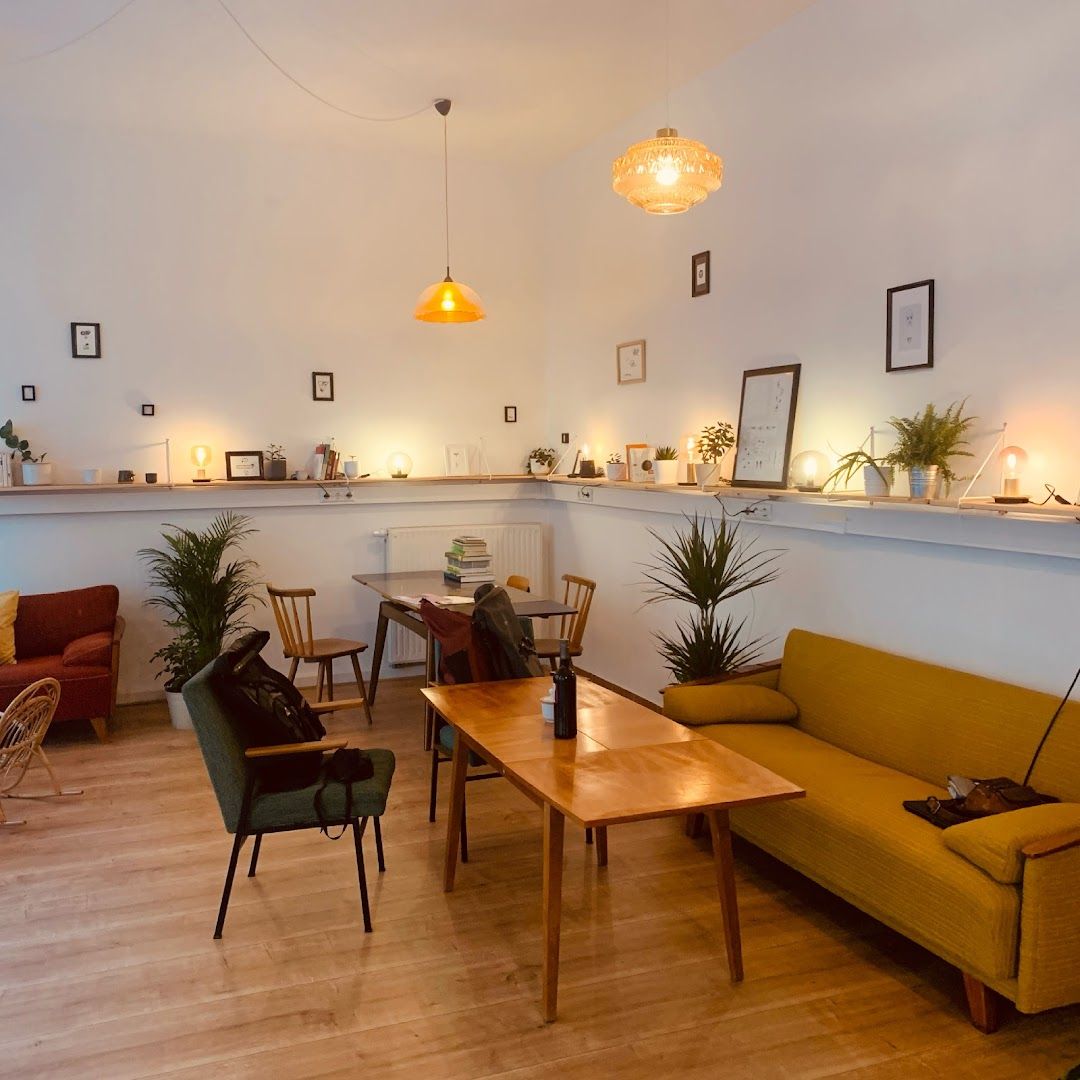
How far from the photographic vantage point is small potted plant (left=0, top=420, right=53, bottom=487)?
6266mm

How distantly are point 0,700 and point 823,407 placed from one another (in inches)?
180

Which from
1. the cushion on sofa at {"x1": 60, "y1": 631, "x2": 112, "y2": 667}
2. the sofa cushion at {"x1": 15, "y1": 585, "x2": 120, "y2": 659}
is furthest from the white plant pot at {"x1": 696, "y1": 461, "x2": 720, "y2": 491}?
the sofa cushion at {"x1": 15, "y1": 585, "x2": 120, "y2": 659}

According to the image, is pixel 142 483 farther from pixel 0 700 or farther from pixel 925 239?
pixel 925 239

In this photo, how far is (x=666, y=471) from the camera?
231 inches

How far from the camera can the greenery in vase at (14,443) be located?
629 centimetres

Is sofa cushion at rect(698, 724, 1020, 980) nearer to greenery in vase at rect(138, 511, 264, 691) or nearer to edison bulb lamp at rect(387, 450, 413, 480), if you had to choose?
greenery in vase at rect(138, 511, 264, 691)

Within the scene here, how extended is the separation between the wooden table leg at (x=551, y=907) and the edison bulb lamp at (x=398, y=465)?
4.55 metres

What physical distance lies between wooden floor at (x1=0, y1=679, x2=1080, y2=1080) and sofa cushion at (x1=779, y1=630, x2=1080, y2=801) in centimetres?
63

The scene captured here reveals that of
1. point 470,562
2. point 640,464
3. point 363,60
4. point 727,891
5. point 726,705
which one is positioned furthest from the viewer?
point 470,562

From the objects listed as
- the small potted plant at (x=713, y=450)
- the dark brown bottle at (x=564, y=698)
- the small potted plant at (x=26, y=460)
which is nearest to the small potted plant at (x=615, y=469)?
the small potted plant at (x=713, y=450)

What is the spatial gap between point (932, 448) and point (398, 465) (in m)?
4.26

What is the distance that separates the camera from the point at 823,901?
12.6 feet

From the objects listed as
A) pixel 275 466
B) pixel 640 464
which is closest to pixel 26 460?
pixel 275 466

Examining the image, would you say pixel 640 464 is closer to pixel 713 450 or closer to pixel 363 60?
pixel 713 450
